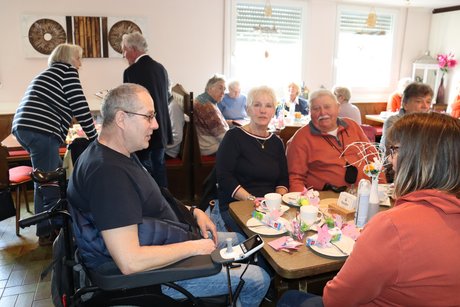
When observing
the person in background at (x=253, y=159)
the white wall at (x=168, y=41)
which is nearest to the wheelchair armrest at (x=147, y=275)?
the person in background at (x=253, y=159)

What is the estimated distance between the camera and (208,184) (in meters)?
2.19

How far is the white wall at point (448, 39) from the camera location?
572 centimetres

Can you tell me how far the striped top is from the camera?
2.46 metres

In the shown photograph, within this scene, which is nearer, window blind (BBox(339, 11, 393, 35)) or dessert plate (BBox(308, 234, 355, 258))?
dessert plate (BBox(308, 234, 355, 258))

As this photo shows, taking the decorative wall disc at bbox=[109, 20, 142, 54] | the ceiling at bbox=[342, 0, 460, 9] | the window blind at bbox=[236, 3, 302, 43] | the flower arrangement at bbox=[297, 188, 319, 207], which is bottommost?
the flower arrangement at bbox=[297, 188, 319, 207]

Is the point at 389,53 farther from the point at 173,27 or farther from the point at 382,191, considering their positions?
the point at 382,191

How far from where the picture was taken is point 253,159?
2.09 metres

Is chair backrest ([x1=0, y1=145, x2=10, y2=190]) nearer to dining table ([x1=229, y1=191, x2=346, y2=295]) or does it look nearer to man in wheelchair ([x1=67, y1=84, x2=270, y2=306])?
man in wheelchair ([x1=67, y1=84, x2=270, y2=306])

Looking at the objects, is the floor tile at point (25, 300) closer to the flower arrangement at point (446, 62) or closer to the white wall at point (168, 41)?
the white wall at point (168, 41)

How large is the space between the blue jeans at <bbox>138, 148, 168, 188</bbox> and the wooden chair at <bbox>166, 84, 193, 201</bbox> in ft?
0.65

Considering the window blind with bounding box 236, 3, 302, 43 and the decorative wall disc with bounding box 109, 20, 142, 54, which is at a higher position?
the window blind with bounding box 236, 3, 302, 43

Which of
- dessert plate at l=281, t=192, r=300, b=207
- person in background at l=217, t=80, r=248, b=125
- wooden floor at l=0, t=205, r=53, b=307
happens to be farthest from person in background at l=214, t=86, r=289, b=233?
person in background at l=217, t=80, r=248, b=125

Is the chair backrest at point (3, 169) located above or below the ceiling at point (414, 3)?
below

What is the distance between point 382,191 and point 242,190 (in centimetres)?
72
